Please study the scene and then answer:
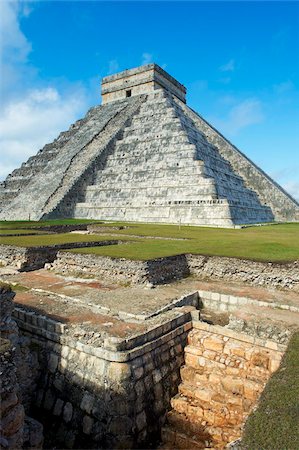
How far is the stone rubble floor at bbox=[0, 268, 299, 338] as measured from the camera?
7012 millimetres

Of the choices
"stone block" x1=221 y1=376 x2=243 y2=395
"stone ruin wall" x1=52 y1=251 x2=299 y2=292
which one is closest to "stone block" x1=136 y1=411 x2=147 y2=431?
"stone block" x1=221 y1=376 x2=243 y2=395

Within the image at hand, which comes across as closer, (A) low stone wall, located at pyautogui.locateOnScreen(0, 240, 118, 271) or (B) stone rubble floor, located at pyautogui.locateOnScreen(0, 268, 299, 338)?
(B) stone rubble floor, located at pyautogui.locateOnScreen(0, 268, 299, 338)

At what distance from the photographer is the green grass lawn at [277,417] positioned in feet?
12.2

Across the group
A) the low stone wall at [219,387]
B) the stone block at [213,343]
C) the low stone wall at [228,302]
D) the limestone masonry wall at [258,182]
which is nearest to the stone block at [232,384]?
the low stone wall at [219,387]

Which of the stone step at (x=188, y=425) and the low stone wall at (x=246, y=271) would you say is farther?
the low stone wall at (x=246, y=271)

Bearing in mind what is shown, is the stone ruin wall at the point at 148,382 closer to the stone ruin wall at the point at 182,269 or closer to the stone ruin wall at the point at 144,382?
the stone ruin wall at the point at 144,382

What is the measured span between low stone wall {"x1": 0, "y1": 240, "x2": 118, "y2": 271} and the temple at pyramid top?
34.0 metres

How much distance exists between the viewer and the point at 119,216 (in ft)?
96.6

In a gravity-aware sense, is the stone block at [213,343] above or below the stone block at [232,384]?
above

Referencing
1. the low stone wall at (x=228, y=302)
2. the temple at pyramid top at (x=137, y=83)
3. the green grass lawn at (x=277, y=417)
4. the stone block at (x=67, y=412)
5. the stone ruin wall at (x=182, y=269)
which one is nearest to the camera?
the green grass lawn at (x=277, y=417)

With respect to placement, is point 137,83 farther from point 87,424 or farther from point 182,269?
point 87,424

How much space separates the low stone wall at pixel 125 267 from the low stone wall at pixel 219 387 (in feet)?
11.3

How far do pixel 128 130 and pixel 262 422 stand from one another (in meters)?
35.1

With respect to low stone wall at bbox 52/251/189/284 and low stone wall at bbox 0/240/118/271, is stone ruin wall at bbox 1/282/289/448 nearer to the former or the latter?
low stone wall at bbox 52/251/189/284
